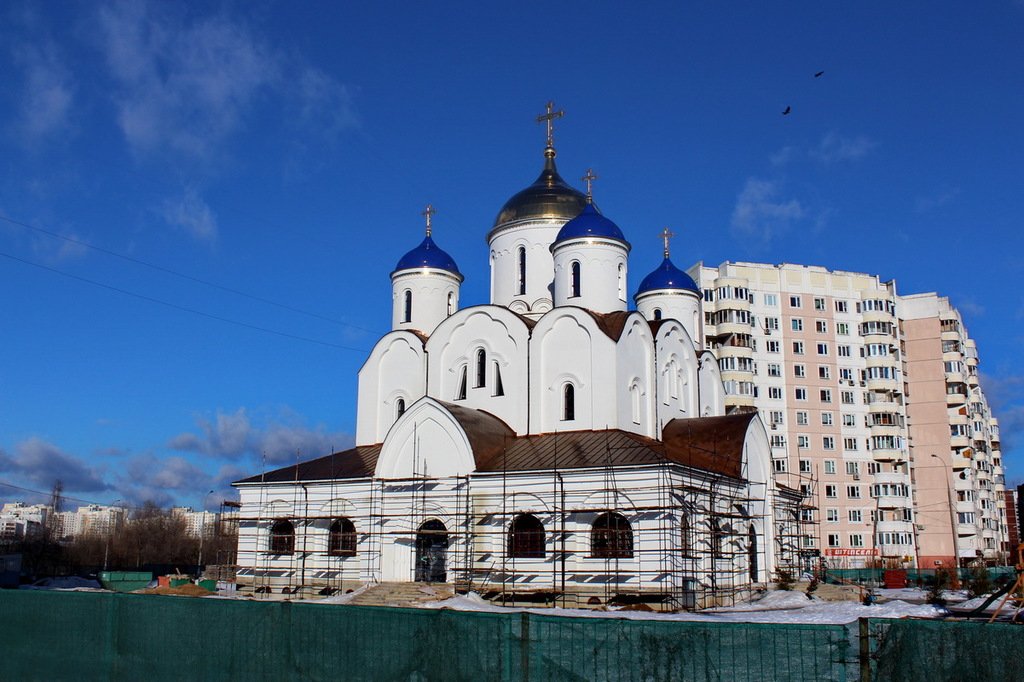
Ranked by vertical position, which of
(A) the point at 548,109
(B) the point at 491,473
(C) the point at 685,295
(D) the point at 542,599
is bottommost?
(D) the point at 542,599

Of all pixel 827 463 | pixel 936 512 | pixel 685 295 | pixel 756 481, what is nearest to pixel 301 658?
pixel 756 481

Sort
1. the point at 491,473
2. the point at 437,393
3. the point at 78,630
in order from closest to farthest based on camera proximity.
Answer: the point at 78,630, the point at 491,473, the point at 437,393

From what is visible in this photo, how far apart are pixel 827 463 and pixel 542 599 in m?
35.1

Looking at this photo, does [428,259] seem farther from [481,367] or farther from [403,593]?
[403,593]

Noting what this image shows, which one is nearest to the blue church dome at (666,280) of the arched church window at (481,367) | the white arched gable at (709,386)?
the white arched gable at (709,386)

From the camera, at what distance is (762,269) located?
54781 mm

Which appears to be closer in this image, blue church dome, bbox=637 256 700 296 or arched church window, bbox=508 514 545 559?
arched church window, bbox=508 514 545 559

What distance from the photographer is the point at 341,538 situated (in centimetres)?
2533

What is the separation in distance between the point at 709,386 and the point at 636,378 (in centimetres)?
607

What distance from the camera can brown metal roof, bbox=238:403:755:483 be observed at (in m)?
23.0

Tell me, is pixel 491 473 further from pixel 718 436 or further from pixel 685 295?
pixel 685 295

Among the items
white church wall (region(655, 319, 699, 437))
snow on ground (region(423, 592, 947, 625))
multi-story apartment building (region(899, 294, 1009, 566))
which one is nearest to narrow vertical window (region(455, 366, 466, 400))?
white church wall (region(655, 319, 699, 437))

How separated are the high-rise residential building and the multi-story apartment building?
0.08 meters

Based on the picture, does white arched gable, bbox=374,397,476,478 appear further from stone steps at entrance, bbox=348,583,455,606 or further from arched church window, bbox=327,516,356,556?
stone steps at entrance, bbox=348,583,455,606
